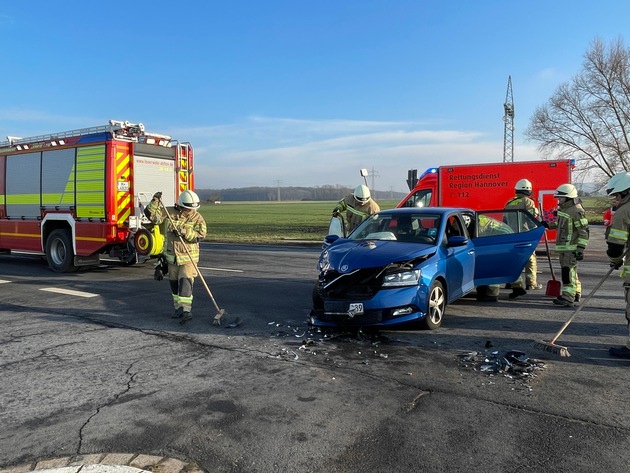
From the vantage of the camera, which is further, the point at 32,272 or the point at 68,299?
the point at 32,272

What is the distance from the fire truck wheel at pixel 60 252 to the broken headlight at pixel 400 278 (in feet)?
28.9

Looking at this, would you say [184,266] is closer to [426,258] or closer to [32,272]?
[426,258]

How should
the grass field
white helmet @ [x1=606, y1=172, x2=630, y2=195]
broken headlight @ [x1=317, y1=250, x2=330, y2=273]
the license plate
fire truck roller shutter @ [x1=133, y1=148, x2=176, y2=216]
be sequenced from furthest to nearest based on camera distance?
the grass field, fire truck roller shutter @ [x1=133, y1=148, x2=176, y2=216], broken headlight @ [x1=317, y1=250, x2=330, y2=273], the license plate, white helmet @ [x1=606, y1=172, x2=630, y2=195]

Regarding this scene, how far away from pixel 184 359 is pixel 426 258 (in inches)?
120

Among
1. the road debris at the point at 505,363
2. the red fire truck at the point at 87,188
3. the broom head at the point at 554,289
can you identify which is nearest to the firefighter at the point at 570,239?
the broom head at the point at 554,289

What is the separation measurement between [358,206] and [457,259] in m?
2.66

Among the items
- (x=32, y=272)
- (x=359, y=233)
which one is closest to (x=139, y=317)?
(x=359, y=233)

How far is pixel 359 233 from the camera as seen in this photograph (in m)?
7.38

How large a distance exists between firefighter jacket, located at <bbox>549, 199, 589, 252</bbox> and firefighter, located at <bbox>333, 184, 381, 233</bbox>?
293 centimetres

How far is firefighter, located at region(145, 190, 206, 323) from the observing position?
7023 mm

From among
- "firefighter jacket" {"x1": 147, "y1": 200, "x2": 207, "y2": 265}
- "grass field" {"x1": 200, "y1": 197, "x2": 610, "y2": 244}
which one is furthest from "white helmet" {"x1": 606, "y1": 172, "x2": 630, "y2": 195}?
"grass field" {"x1": 200, "y1": 197, "x2": 610, "y2": 244}

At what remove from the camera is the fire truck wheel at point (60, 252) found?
1195cm

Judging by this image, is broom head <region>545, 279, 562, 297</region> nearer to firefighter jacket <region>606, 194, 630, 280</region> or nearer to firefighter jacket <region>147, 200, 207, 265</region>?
firefighter jacket <region>606, 194, 630, 280</region>

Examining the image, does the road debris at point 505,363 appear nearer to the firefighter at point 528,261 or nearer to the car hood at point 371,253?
the car hood at point 371,253
